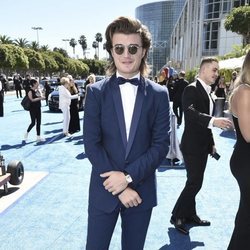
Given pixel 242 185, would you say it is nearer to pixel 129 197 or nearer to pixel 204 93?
pixel 129 197

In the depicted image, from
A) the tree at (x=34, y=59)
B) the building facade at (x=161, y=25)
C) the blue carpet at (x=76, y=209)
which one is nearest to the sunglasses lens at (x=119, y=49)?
the blue carpet at (x=76, y=209)

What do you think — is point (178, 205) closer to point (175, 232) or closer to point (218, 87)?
point (175, 232)

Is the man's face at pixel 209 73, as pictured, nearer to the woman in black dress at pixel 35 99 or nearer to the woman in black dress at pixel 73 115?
the woman in black dress at pixel 35 99

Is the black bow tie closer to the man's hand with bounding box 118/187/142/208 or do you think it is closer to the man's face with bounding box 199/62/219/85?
the man's hand with bounding box 118/187/142/208

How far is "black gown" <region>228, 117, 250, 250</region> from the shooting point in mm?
2404

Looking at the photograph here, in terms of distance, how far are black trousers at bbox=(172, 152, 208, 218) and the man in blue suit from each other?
162 centimetres

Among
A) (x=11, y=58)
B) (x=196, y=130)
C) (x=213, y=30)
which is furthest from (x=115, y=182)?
(x=213, y=30)

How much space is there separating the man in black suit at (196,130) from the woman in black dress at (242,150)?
107cm

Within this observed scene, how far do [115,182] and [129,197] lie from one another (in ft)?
0.47

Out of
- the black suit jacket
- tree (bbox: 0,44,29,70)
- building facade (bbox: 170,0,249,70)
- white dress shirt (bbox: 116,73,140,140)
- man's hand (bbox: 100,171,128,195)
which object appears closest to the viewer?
man's hand (bbox: 100,171,128,195)

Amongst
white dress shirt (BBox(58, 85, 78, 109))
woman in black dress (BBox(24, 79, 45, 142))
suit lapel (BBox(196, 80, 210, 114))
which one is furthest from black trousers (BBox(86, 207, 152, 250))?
white dress shirt (BBox(58, 85, 78, 109))

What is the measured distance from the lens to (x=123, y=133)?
7.02ft

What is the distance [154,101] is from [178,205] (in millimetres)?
2170

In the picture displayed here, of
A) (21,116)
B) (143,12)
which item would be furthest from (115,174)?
(143,12)
